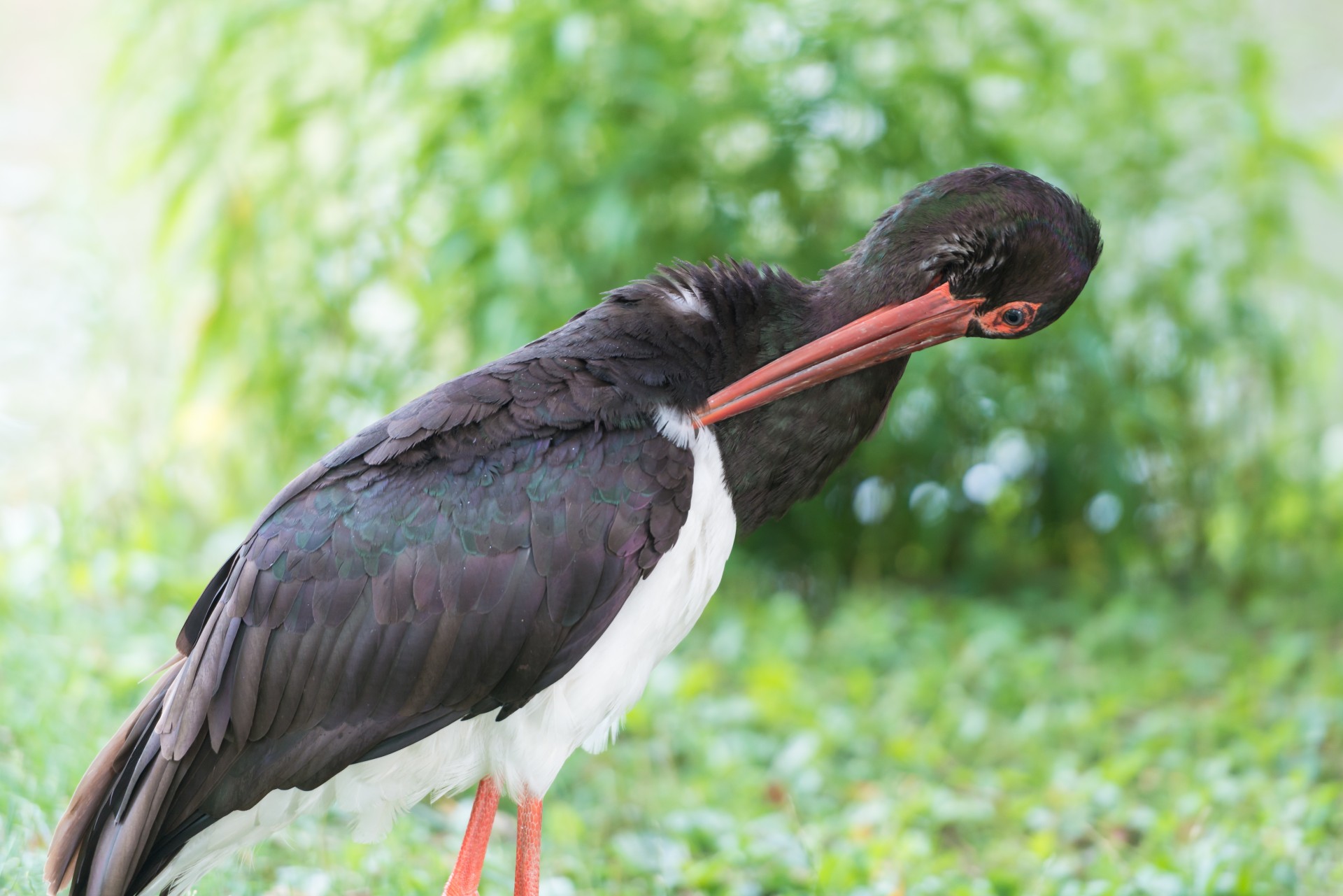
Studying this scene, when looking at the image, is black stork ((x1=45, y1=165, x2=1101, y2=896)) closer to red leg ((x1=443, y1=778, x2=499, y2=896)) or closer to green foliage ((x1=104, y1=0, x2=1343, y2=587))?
red leg ((x1=443, y1=778, x2=499, y2=896))

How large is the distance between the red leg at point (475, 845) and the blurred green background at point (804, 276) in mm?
1070

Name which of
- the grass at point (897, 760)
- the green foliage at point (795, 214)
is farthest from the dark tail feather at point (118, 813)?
the green foliage at point (795, 214)

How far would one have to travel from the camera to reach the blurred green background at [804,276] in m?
4.37

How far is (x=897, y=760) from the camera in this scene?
4285mm

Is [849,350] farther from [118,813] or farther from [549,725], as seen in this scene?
[118,813]

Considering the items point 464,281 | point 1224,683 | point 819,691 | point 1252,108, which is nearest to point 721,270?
point 819,691

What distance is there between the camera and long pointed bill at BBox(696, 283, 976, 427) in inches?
99.6

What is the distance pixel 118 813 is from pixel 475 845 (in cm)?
70

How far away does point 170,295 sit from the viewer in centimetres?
584

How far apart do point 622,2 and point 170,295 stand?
8.15 feet

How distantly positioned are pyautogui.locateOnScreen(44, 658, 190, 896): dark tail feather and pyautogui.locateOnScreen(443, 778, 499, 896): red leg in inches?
23.7

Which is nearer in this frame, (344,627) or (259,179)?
(344,627)

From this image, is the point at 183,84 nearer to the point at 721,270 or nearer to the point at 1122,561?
the point at 721,270

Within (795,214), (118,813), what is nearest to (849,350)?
(118,813)
